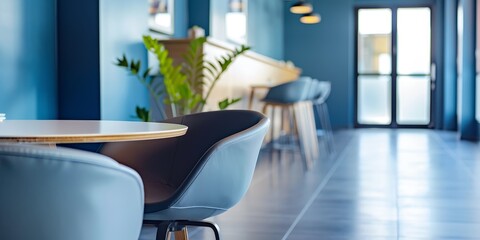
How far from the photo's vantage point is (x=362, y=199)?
4.29m

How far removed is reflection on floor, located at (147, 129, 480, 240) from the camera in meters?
3.31

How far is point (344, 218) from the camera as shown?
12.0 feet

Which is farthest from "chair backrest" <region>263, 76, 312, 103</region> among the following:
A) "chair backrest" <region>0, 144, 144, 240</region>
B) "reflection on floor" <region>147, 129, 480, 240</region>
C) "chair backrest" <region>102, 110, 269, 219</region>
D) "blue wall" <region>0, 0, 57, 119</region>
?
"chair backrest" <region>0, 144, 144, 240</region>

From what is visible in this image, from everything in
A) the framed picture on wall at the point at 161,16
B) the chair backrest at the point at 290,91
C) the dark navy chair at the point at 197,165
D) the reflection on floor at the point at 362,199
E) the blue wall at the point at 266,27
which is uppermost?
the blue wall at the point at 266,27

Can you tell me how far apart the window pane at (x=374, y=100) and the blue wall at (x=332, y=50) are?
0.21 m

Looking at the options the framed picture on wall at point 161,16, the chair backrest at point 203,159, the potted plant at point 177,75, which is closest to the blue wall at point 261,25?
the framed picture on wall at point 161,16

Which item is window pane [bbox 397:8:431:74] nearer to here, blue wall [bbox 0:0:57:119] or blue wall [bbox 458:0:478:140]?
blue wall [bbox 458:0:478:140]

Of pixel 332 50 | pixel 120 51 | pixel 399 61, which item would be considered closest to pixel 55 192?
pixel 120 51

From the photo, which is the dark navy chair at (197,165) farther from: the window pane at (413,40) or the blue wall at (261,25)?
the window pane at (413,40)

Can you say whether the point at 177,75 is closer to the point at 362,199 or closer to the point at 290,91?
the point at 362,199

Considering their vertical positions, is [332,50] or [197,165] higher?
[332,50]

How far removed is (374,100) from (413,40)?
1287mm

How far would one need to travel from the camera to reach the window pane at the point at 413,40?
40.1 feet

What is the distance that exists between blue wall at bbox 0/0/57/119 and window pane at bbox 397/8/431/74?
31.0ft
